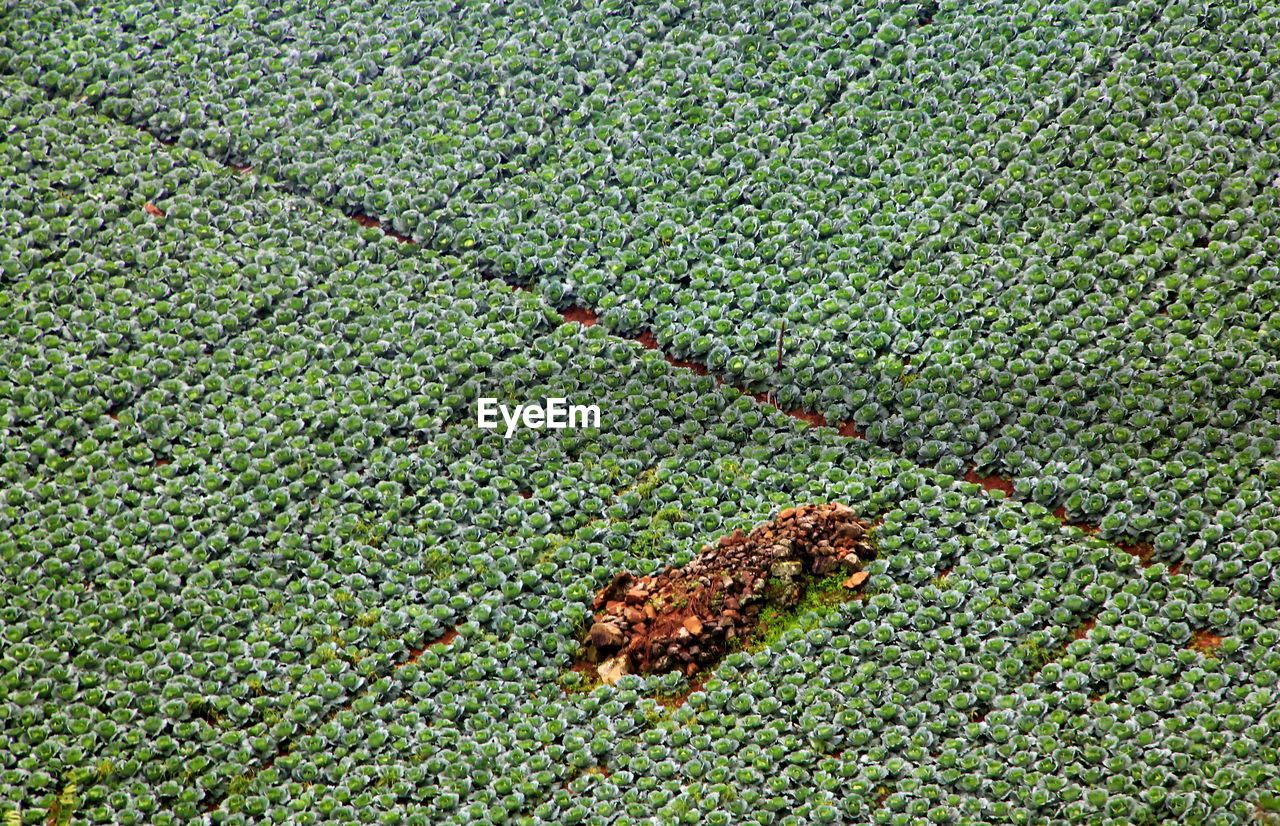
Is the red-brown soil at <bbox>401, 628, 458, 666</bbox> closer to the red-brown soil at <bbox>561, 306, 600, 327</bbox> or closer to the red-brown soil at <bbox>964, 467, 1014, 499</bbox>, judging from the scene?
the red-brown soil at <bbox>561, 306, 600, 327</bbox>

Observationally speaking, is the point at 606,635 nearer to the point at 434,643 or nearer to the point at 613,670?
the point at 613,670

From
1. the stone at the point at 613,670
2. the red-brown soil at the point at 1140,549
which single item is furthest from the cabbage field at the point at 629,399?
the stone at the point at 613,670

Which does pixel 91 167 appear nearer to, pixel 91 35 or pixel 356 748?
pixel 91 35

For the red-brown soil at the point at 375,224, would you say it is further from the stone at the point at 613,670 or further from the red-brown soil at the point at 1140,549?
the red-brown soil at the point at 1140,549

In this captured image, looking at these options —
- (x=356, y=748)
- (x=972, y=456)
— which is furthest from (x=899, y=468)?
(x=356, y=748)

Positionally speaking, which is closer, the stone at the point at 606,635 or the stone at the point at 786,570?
the stone at the point at 606,635

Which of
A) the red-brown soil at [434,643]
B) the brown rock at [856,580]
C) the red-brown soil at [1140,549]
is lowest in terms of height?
the red-brown soil at [434,643]

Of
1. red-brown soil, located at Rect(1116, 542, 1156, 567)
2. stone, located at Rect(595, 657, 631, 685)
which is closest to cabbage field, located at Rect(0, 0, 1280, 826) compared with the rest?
red-brown soil, located at Rect(1116, 542, 1156, 567)
